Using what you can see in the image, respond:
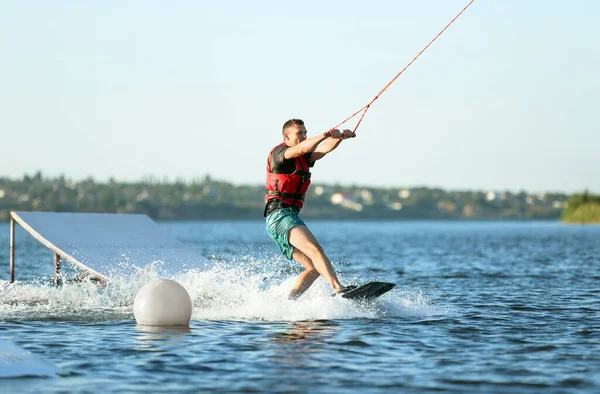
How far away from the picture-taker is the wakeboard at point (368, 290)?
1245cm

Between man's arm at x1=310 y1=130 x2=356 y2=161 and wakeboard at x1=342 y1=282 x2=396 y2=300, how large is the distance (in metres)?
1.65

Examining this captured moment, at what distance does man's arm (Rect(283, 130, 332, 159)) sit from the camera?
38.0 feet

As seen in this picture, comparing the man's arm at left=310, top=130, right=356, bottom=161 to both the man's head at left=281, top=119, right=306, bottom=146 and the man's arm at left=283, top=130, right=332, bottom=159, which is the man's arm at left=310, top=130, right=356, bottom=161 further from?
the man's head at left=281, top=119, right=306, bottom=146

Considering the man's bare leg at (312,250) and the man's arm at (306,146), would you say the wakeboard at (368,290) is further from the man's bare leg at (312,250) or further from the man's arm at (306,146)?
the man's arm at (306,146)

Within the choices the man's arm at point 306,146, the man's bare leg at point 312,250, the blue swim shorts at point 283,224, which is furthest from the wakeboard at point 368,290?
the man's arm at point 306,146

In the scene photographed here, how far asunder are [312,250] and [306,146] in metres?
1.34

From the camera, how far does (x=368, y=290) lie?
12516mm

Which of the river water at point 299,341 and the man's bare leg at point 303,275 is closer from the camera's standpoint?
the river water at point 299,341

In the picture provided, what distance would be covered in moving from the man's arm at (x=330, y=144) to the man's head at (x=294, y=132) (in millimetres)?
242

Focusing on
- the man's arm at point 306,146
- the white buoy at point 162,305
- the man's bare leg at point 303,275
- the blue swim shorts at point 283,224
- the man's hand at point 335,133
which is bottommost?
the white buoy at point 162,305

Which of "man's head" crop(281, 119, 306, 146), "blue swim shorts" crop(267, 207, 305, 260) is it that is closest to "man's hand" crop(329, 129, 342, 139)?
"man's head" crop(281, 119, 306, 146)

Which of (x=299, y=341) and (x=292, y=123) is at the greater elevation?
(x=292, y=123)

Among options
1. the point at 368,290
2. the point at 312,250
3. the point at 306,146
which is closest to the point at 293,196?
the point at 312,250

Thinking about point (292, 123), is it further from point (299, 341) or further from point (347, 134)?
point (299, 341)
